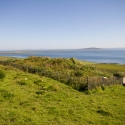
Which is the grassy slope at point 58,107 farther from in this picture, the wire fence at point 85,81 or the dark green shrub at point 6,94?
the wire fence at point 85,81

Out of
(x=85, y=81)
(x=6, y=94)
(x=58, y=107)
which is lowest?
(x=58, y=107)

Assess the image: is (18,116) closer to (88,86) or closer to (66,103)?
(66,103)

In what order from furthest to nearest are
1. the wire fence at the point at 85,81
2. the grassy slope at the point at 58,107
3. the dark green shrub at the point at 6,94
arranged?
the wire fence at the point at 85,81 → the dark green shrub at the point at 6,94 → the grassy slope at the point at 58,107

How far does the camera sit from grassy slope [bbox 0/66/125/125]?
10.5 m

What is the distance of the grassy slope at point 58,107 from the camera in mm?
10457

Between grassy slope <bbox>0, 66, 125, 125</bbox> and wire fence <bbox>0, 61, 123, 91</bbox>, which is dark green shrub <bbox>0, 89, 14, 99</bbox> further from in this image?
wire fence <bbox>0, 61, 123, 91</bbox>

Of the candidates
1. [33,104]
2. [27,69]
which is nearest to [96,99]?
[33,104]

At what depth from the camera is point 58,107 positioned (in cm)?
1267

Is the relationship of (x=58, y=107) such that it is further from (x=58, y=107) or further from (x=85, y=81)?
(x=85, y=81)

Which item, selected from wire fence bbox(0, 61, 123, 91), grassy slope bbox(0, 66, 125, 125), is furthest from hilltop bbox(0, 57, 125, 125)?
wire fence bbox(0, 61, 123, 91)

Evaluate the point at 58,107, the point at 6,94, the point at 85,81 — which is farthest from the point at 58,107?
the point at 85,81

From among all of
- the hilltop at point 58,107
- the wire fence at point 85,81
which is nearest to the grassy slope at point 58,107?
the hilltop at point 58,107

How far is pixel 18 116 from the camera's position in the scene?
10.8 metres

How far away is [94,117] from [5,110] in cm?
585
